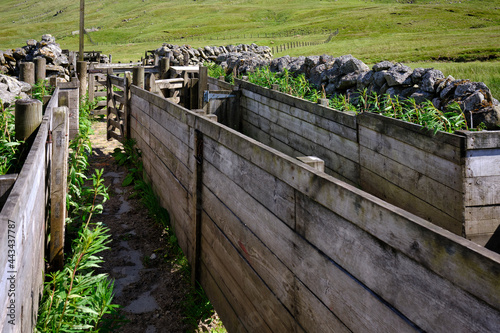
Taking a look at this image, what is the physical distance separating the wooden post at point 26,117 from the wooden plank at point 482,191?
372 cm

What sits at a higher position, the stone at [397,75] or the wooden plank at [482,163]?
the stone at [397,75]

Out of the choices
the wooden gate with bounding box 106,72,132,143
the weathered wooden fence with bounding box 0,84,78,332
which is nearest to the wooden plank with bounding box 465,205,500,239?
the weathered wooden fence with bounding box 0,84,78,332

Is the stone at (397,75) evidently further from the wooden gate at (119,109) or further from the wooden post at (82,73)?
the wooden post at (82,73)

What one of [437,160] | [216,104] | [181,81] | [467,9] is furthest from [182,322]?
[467,9]

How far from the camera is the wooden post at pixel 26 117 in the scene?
3646mm

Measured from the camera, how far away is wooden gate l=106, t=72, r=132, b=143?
830 centimetres

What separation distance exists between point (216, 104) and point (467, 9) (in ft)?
274

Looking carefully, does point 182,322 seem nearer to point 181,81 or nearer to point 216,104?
point 216,104

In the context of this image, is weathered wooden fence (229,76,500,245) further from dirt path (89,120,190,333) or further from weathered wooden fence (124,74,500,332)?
dirt path (89,120,190,333)

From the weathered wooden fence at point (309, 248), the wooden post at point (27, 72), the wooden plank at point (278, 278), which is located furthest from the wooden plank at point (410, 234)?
the wooden post at point (27, 72)

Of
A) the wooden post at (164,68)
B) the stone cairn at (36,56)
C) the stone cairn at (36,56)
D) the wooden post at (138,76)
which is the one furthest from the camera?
the stone cairn at (36,56)

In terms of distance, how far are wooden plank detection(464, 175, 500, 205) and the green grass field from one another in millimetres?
6374

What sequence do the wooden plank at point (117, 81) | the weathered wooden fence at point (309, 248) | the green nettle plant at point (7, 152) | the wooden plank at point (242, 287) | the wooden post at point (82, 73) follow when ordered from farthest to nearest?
1. the wooden post at point (82, 73)
2. the wooden plank at point (117, 81)
3. the green nettle plant at point (7, 152)
4. the wooden plank at point (242, 287)
5. the weathered wooden fence at point (309, 248)

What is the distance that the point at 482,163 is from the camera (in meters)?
3.22
